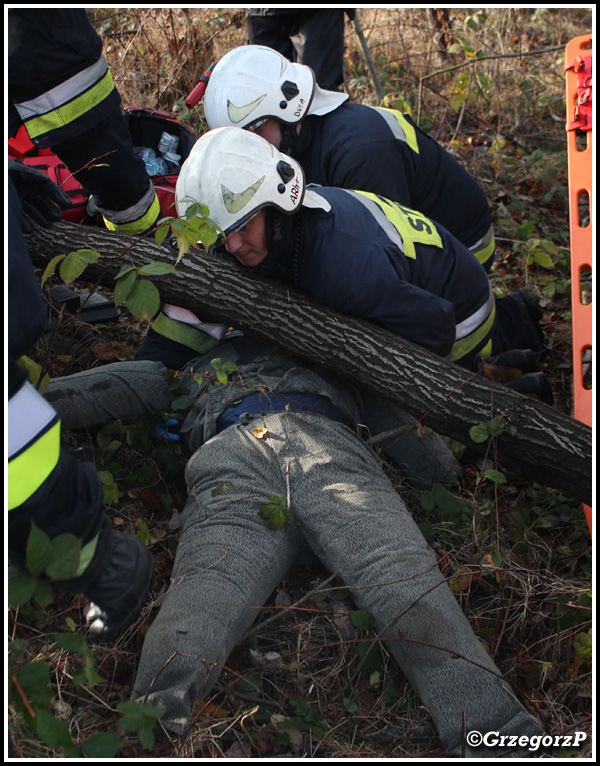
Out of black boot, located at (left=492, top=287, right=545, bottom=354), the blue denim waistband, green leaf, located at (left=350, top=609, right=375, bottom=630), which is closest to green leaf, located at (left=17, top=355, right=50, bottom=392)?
the blue denim waistband

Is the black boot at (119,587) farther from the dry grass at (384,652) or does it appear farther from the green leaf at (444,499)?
the green leaf at (444,499)

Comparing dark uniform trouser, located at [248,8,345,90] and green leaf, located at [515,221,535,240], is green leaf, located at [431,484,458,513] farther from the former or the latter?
dark uniform trouser, located at [248,8,345,90]

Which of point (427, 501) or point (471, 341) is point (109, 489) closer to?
point (427, 501)

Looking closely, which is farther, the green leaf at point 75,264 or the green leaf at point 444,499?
the green leaf at point 444,499

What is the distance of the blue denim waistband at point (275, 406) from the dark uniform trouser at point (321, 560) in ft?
0.25

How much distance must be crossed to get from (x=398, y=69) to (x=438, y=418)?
4.50 m

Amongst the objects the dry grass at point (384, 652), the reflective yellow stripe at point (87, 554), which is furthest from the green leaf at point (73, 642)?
the dry grass at point (384, 652)

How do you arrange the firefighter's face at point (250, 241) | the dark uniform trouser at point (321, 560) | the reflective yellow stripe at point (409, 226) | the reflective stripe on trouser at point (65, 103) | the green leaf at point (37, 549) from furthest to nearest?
the reflective stripe on trouser at point (65, 103)
the reflective yellow stripe at point (409, 226)
the firefighter's face at point (250, 241)
the dark uniform trouser at point (321, 560)
the green leaf at point (37, 549)

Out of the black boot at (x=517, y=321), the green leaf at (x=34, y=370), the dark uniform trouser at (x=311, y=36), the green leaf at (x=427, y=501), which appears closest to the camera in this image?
the green leaf at (x=34, y=370)

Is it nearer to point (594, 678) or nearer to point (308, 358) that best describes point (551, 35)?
point (308, 358)

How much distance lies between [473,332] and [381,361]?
0.77 metres

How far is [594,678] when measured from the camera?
239cm

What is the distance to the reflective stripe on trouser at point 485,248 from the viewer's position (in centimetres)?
400

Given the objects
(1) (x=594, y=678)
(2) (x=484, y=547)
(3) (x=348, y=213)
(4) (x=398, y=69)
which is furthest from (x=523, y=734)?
(4) (x=398, y=69)
